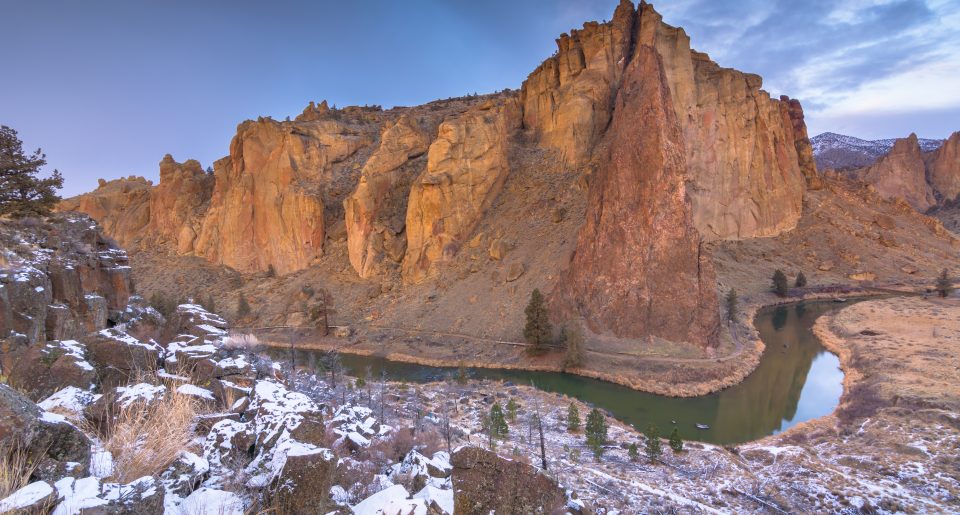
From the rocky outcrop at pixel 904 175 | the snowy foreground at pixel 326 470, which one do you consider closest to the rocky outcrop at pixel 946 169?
the rocky outcrop at pixel 904 175

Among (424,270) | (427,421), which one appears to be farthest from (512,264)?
Answer: (427,421)

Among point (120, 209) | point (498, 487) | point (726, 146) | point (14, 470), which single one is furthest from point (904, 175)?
point (120, 209)

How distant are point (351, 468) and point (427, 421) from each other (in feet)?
54.8

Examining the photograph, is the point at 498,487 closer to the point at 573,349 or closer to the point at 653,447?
the point at 653,447

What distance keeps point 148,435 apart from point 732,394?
3189 centimetres

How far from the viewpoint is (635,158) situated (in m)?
36.6

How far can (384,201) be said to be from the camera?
59.1m

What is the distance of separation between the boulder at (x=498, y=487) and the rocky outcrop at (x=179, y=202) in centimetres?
7900

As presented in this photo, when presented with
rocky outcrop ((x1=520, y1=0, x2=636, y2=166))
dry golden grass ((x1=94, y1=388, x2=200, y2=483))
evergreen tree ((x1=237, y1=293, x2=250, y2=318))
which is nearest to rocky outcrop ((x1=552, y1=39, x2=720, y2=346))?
rocky outcrop ((x1=520, y1=0, x2=636, y2=166))

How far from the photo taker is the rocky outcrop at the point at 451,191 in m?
52.7

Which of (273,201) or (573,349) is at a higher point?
(273,201)

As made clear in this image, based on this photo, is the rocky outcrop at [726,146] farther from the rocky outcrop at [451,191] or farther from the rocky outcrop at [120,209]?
the rocky outcrop at [120,209]

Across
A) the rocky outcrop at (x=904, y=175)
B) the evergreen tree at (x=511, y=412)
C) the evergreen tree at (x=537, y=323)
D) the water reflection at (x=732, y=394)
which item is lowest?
the water reflection at (x=732, y=394)

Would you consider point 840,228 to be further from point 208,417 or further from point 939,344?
point 208,417
